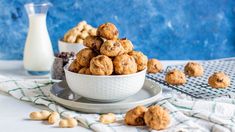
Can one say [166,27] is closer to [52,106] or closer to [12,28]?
[12,28]

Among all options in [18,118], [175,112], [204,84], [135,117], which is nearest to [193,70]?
[204,84]

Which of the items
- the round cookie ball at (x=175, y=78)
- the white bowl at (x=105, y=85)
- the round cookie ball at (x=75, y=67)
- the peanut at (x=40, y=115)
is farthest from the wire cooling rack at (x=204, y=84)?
the peanut at (x=40, y=115)

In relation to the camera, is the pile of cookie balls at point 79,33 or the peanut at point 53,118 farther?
the pile of cookie balls at point 79,33

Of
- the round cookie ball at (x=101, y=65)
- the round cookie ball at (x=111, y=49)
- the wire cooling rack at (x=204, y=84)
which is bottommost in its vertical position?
the wire cooling rack at (x=204, y=84)

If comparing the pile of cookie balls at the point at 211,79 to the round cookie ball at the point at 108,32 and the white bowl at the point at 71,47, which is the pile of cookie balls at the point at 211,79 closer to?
the round cookie ball at the point at 108,32

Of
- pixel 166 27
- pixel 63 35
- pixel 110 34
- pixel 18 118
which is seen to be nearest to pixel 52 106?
pixel 18 118

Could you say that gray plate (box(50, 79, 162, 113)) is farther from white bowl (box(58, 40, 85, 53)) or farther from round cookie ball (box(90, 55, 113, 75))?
white bowl (box(58, 40, 85, 53))

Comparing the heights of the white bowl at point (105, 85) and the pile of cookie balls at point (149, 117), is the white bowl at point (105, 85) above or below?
above
